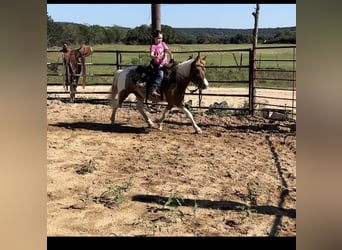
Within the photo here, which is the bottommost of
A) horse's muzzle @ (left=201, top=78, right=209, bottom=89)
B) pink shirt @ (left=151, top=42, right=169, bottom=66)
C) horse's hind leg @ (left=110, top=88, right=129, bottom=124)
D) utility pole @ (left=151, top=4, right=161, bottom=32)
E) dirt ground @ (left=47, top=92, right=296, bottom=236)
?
dirt ground @ (left=47, top=92, right=296, bottom=236)

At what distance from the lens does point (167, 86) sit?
14.4 feet

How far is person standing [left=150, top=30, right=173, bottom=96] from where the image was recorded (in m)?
3.72

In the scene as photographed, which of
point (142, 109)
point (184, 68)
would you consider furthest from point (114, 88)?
point (184, 68)

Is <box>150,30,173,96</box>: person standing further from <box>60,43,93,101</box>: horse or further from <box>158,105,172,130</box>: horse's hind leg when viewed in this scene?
<box>60,43,93,101</box>: horse

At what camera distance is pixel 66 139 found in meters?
4.49

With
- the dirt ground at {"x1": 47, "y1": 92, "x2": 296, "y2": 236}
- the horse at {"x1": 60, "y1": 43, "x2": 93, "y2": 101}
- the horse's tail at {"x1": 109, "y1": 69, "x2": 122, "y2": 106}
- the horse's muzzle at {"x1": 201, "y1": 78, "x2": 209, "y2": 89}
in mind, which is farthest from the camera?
the horse's tail at {"x1": 109, "y1": 69, "x2": 122, "y2": 106}

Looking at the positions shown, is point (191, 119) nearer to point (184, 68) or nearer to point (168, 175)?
point (184, 68)

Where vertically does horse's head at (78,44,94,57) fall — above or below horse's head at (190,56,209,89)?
above

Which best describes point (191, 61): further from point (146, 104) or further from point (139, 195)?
point (139, 195)

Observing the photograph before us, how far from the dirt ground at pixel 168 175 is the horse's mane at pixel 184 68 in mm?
551

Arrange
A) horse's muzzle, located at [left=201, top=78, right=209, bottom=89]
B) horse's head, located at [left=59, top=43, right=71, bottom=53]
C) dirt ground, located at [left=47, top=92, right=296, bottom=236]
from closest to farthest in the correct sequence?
dirt ground, located at [left=47, top=92, right=296, bottom=236]
horse's head, located at [left=59, top=43, right=71, bottom=53]
horse's muzzle, located at [left=201, top=78, right=209, bottom=89]

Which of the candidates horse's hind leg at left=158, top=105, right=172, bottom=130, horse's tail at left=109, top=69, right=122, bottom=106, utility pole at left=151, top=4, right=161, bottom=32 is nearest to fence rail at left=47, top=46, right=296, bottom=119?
horse's tail at left=109, top=69, right=122, bottom=106
